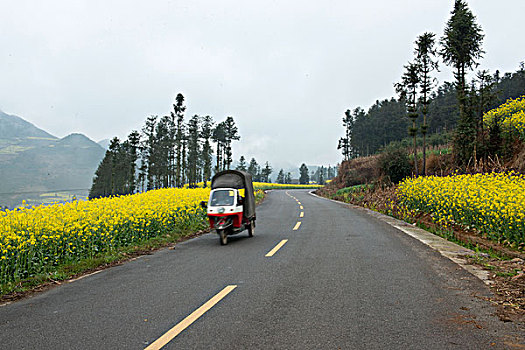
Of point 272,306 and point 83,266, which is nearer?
point 272,306

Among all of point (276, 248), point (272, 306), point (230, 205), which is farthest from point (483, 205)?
point (272, 306)

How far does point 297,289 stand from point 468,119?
888 inches

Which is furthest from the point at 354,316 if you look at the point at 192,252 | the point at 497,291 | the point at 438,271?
the point at 192,252

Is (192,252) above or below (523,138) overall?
below

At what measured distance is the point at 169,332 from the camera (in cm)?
370

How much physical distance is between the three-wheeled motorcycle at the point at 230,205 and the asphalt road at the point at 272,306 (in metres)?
2.00

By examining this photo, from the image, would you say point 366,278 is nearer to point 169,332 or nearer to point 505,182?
point 169,332

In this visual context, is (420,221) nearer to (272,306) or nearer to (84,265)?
(272,306)

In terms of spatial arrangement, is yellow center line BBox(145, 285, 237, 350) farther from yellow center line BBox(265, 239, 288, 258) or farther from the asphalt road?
yellow center line BBox(265, 239, 288, 258)

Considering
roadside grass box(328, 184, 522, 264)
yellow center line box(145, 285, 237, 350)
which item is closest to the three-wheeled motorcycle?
yellow center line box(145, 285, 237, 350)

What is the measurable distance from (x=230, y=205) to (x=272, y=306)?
223 inches

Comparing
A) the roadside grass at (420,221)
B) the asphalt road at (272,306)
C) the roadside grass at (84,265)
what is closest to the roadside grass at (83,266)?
the roadside grass at (84,265)

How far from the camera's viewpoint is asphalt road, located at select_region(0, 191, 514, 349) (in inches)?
138

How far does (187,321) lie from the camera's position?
4.00 meters
